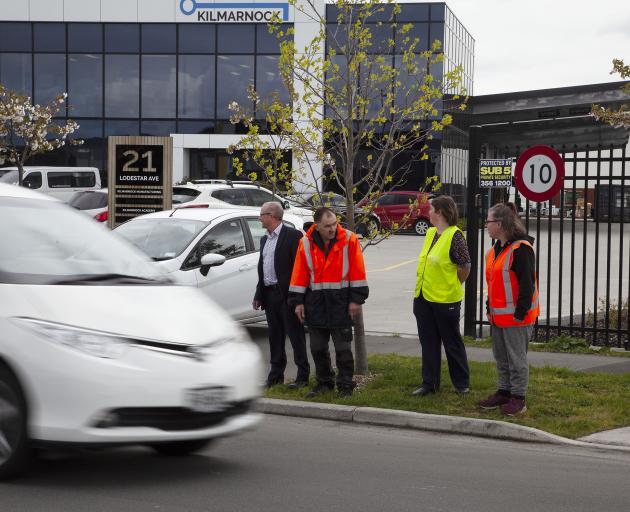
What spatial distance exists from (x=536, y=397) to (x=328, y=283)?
211cm

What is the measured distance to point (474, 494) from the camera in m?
6.14

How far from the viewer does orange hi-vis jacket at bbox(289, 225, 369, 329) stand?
902cm

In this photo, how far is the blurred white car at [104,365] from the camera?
5.68 meters

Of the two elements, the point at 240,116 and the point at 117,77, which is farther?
the point at 117,77

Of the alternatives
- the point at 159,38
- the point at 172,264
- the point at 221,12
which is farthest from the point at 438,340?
the point at 159,38

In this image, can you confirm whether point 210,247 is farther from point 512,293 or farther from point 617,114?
point 617,114

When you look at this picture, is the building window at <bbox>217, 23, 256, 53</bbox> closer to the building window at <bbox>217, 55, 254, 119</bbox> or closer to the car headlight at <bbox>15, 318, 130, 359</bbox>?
the building window at <bbox>217, 55, 254, 119</bbox>

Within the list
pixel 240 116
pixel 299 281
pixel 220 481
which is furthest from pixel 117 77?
pixel 220 481

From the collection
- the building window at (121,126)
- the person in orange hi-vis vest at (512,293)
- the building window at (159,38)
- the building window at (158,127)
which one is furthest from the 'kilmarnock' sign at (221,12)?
the person in orange hi-vis vest at (512,293)

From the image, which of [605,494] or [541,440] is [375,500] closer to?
[605,494]

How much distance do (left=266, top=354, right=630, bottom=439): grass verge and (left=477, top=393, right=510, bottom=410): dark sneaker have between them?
8cm

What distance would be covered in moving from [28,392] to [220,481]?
124cm

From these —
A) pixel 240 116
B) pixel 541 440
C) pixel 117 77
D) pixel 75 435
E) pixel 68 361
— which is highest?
pixel 117 77

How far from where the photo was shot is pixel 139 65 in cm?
4447
